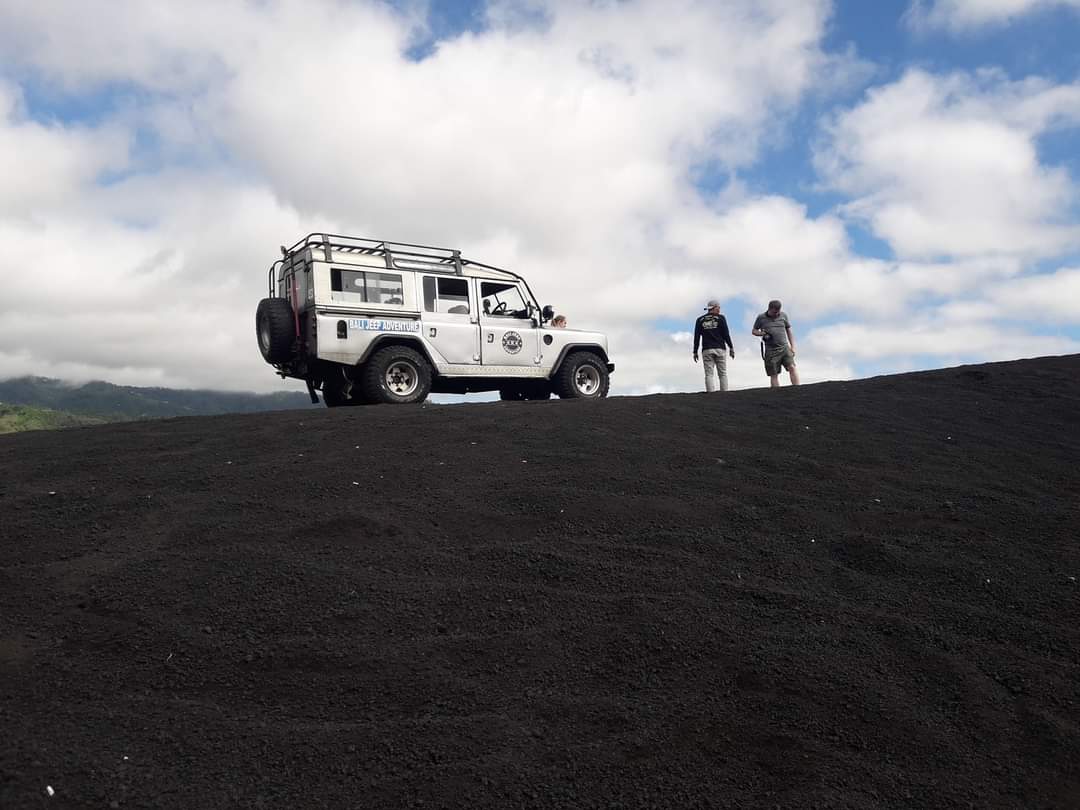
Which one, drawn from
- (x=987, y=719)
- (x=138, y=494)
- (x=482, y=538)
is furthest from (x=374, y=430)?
(x=987, y=719)

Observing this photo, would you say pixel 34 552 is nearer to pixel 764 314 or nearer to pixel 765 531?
pixel 765 531

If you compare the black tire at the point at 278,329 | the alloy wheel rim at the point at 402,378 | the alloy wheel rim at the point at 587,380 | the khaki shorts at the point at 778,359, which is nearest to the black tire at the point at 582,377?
the alloy wheel rim at the point at 587,380

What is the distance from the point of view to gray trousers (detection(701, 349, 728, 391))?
43.6 feet

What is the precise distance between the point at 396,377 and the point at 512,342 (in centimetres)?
214

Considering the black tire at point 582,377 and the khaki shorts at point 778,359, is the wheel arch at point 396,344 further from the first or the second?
the khaki shorts at point 778,359

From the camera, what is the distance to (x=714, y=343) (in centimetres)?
1329

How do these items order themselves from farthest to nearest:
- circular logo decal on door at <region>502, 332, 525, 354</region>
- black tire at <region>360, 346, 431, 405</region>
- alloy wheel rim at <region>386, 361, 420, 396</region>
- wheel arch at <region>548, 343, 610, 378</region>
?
wheel arch at <region>548, 343, 610, 378</region>
circular logo decal on door at <region>502, 332, 525, 354</region>
alloy wheel rim at <region>386, 361, 420, 396</region>
black tire at <region>360, 346, 431, 405</region>

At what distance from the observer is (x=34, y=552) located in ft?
14.4

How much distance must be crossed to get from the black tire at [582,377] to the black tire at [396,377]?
245 cm

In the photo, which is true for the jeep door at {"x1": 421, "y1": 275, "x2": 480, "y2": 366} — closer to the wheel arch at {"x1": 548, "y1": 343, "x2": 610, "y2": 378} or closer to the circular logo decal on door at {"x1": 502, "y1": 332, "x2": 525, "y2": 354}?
the circular logo decal on door at {"x1": 502, "y1": 332, "x2": 525, "y2": 354}

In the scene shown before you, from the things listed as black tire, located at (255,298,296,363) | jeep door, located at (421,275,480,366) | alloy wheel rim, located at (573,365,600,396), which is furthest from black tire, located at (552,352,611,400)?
black tire, located at (255,298,296,363)

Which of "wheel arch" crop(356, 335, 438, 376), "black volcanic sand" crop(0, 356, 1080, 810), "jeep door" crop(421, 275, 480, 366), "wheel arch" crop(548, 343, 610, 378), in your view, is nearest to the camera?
"black volcanic sand" crop(0, 356, 1080, 810)

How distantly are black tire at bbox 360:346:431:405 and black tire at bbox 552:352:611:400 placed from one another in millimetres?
2446

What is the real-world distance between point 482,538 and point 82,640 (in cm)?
219
